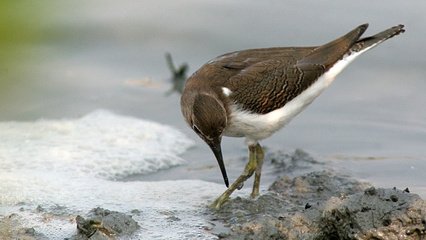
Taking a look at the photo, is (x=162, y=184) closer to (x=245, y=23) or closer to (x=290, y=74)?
(x=290, y=74)

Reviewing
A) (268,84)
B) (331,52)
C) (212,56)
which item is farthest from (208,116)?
(212,56)

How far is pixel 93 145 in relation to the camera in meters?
6.61

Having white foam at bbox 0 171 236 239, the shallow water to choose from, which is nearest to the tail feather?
the shallow water

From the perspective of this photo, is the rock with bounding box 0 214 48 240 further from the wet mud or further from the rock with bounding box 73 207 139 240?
the wet mud

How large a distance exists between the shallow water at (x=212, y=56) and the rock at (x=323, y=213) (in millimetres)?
472

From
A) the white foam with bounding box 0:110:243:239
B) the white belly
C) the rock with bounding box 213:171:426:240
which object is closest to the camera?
the rock with bounding box 213:171:426:240

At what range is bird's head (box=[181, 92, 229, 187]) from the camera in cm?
507

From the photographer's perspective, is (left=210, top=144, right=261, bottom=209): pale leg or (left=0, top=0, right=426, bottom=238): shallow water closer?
(left=210, top=144, right=261, bottom=209): pale leg

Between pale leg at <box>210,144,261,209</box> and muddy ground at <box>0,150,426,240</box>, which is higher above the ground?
pale leg at <box>210,144,261,209</box>

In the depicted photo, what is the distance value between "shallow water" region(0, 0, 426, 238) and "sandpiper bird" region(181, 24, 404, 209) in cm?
48

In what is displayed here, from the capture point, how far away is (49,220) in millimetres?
4836

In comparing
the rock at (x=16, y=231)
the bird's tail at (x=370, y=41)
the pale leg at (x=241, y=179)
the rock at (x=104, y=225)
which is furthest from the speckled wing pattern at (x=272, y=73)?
the rock at (x=16, y=231)

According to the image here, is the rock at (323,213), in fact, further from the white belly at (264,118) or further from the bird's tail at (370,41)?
the bird's tail at (370,41)

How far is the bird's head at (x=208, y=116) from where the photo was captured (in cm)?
507
